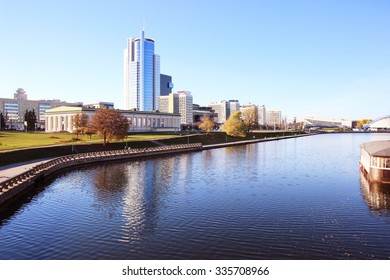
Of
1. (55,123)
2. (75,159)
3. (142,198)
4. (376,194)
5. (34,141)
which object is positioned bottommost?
(142,198)

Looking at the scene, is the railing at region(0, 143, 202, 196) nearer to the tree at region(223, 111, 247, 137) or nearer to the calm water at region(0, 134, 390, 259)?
the calm water at region(0, 134, 390, 259)

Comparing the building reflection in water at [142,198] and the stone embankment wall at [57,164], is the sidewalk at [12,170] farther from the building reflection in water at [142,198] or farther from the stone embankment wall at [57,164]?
the building reflection in water at [142,198]

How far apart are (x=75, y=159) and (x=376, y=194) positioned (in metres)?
60.2

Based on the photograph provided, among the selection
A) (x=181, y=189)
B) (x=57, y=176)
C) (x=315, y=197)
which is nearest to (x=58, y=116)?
(x=57, y=176)

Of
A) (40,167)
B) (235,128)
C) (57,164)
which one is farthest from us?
(235,128)

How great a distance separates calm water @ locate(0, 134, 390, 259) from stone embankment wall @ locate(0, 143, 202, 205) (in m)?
2.62

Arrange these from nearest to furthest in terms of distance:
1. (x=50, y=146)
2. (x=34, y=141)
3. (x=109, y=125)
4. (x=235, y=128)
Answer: (x=50, y=146)
(x=109, y=125)
(x=34, y=141)
(x=235, y=128)

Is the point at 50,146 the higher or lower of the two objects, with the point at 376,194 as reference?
higher

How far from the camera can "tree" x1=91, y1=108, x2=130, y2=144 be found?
96625 millimetres

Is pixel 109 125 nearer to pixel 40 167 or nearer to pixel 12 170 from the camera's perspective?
pixel 40 167

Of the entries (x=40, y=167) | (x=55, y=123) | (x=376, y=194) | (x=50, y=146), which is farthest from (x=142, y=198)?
(x=55, y=123)

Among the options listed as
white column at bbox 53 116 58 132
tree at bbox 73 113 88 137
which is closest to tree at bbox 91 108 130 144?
tree at bbox 73 113 88 137

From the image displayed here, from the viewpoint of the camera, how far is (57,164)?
6794 centimetres

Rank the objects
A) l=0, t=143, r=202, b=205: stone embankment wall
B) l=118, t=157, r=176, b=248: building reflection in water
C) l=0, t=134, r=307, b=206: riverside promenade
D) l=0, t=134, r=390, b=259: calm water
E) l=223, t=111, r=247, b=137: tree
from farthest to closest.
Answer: l=223, t=111, r=247, b=137: tree
l=0, t=134, r=307, b=206: riverside promenade
l=0, t=143, r=202, b=205: stone embankment wall
l=118, t=157, r=176, b=248: building reflection in water
l=0, t=134, r=390, b=259: calm water
